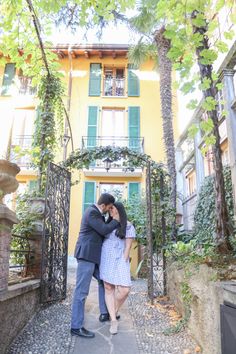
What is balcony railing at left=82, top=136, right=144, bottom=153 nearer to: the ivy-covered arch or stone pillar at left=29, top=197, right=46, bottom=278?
the ivy-covered arch

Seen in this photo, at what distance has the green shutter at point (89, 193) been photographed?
40.2ft

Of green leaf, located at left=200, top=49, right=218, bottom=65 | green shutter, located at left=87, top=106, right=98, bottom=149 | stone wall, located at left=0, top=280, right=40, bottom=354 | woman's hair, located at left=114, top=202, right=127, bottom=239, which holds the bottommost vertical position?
stone wall, located at left=0, top=280, right=40, bottom=354

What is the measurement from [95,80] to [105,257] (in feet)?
38.5

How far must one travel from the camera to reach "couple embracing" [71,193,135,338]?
343 cm

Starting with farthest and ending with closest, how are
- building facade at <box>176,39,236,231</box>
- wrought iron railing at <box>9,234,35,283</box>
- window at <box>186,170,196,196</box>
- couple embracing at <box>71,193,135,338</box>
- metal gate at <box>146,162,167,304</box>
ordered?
window at <box>186,170,196,196</box>
building facade at <box>176,39,236,231</box>
metal gate at <box>146,162,167,304</box>
wrought iron railing at <box>9,234,35,283</box>
couple embracing at <box>71,193,135,338</box>

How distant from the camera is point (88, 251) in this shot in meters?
3.51

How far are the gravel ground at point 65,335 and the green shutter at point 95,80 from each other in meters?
11.0

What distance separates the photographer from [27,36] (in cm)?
476

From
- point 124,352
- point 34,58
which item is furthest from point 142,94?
point 124,352

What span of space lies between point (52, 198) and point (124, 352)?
257 cm

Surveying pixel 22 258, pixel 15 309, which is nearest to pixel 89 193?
pixel 22 258

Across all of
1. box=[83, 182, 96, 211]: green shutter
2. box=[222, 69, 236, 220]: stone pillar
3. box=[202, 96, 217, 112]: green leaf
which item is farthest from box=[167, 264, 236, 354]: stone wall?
box=[83, 182, 96, 211]: green shutter

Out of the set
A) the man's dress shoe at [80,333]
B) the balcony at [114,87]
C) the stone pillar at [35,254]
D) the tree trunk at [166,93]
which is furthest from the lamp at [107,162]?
A: the balcony at [114,87]

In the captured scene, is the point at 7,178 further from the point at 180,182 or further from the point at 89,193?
the point at 89,193
